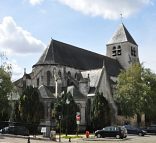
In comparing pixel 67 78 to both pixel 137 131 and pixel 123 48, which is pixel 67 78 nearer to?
pixel 137 131

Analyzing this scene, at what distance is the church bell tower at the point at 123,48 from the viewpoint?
289 ft

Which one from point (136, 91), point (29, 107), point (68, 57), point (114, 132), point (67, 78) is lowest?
point (114, 132)

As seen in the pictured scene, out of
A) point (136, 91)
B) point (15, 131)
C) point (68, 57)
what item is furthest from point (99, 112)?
point (15, 131)

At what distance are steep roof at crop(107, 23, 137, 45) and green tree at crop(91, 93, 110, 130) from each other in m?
35.1

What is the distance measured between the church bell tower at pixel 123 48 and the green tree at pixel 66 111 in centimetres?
3693

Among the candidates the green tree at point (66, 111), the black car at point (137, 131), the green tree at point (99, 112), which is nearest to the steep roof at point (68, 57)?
the green tree at point (99, 112)

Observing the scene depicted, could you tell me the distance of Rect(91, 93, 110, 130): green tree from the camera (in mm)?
55688

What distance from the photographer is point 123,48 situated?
88.6m

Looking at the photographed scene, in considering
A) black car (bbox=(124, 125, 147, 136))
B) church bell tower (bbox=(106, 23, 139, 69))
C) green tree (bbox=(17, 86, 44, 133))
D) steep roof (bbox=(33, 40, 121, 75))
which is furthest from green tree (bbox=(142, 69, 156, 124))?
church bell tower (bbox=(106, 23, 139, 69))

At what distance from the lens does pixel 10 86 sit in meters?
52.0

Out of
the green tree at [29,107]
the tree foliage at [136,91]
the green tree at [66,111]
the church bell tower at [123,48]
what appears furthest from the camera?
the church bell tower at [123,48]

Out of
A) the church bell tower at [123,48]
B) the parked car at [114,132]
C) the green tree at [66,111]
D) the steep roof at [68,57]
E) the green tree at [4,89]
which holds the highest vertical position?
the church bell tower at [123,48]

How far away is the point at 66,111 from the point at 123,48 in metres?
39.7

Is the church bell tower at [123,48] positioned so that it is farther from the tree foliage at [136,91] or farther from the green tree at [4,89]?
the green tree at [4,89]
